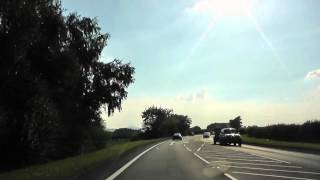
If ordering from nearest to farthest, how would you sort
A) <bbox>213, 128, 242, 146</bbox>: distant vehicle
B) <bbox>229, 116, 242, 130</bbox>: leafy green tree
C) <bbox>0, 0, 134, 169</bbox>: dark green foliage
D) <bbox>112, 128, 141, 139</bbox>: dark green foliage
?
<bbox>0, 0, 134, 169</bbox>: dark green foliage → <bbox>213, 128, 242, 146</bbox>: distant vehicle → <bbox>112, 128, 141, 139</bbox>: dark green foliage → <bbox>229, 116, 242, 130</bbox>: leafy green tree

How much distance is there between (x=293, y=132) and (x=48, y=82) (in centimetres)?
4371

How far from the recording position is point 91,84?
51.3 m

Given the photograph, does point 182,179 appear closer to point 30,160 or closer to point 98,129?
point 30,160

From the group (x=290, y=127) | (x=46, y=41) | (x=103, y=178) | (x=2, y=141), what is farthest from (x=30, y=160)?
(x=290, y=127)

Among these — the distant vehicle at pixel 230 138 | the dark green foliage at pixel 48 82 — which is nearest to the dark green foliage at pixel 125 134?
the distant vehicle at pixel 230 138

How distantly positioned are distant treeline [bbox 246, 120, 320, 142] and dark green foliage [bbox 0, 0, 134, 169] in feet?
77.8

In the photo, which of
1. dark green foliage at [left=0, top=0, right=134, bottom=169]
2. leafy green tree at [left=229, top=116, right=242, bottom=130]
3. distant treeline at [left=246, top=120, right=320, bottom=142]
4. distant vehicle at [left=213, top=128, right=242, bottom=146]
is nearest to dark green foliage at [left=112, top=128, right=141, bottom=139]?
leafy green tree at [left=229, top=116, right=242, bottom=130]

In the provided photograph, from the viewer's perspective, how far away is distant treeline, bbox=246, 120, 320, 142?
2576 inches

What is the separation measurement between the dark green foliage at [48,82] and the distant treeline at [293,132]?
23726 mm

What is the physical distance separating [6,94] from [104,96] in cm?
1895

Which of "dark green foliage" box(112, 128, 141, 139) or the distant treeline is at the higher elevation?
"dark green foliage" box(112, 128, 141, 139)

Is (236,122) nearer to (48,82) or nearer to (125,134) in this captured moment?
(125,134)

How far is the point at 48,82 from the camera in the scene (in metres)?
38.0

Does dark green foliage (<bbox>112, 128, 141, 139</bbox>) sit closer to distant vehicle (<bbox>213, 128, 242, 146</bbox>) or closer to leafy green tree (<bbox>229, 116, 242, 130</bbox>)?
leafy green tree (<bbox>229, 116, 242, 130</bbox>)
